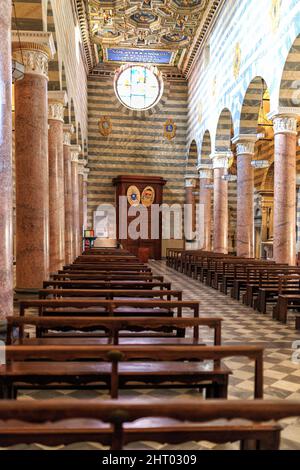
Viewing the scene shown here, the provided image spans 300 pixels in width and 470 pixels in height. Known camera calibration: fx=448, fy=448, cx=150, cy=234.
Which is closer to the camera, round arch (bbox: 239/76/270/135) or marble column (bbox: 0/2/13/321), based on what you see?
marble column (bbox: 0/2/13/321)

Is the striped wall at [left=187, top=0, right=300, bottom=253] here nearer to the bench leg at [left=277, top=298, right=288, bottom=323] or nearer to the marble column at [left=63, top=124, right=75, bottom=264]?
the marble column at [left=63, top=124, right=75, bottom=264]

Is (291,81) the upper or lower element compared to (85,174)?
upper

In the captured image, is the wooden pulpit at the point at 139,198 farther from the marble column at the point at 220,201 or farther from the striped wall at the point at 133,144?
the marble column at the point at 220,201

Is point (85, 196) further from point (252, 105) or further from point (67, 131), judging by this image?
point (252, 105)

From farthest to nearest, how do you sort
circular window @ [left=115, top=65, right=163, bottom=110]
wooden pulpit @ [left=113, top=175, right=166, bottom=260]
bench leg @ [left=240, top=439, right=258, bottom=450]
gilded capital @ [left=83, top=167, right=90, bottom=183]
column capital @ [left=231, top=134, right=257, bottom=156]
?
circular window @ [left=115, top=65, right=163, bottom=110], gilded capital @ [left=83, top=167, right=90, bottom=183], wooden pulpit @ [left=113, top=175, right=166, bottom=260], column capital @ [left=231, top=134, right=257, bottom=156], bench leg @ [left=240, top=439, right=258, bottom=450]

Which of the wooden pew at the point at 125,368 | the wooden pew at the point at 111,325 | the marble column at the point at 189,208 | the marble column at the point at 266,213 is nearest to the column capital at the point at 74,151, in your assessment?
the marble column at the point at 189,208

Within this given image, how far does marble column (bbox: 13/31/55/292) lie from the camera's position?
9.40 meters

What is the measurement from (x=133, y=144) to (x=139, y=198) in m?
4.26

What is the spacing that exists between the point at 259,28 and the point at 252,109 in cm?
320

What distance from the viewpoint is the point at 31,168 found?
943 centimetres

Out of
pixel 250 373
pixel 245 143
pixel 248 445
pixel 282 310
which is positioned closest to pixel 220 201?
pixel 245 143

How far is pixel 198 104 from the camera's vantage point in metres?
27.7

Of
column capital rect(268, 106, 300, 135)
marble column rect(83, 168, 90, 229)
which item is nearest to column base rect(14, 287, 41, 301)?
column capital rect(268, 106, 300, 135)

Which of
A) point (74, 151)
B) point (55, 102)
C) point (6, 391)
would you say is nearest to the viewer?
point (6, 391)
